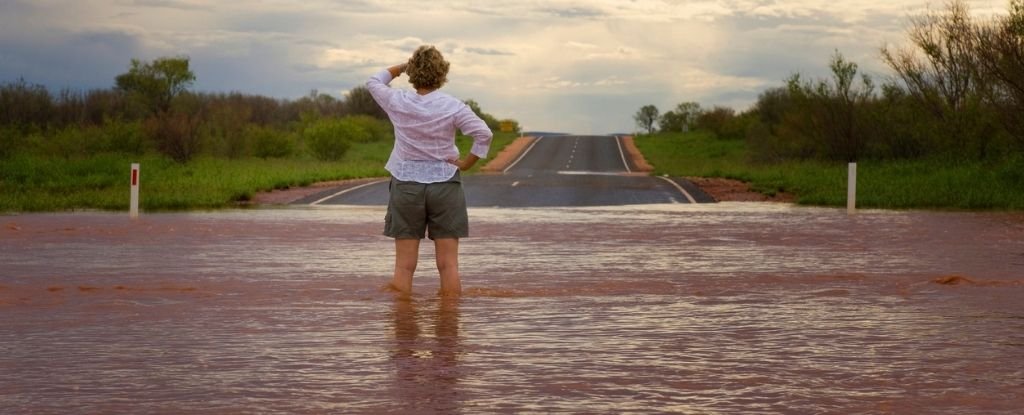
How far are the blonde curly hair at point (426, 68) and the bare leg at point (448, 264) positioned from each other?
1.20m

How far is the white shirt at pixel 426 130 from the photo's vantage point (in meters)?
10.6

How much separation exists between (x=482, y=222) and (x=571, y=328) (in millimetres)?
13820

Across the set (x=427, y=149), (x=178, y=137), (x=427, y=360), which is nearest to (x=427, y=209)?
(x=427, y=149)

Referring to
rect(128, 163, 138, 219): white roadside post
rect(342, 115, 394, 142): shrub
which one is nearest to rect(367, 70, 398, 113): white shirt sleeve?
rect(128, 163, 138, 219): white roadside post

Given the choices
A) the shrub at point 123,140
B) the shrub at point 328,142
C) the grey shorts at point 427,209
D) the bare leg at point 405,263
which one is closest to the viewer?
the grey shorts at point 427,209

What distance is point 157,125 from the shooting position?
51.3 metres

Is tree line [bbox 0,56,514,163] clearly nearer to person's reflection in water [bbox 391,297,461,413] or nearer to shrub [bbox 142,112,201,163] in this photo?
shrub [bbox 142,112,201,163]

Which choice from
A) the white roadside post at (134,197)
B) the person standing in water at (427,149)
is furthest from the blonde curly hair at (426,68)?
the white roadside post at (134,197)

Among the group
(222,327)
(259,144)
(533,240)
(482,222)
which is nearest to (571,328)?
(222,327)

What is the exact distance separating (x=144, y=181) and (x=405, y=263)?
27077mm

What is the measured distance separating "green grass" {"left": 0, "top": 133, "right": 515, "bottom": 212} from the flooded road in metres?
9.67

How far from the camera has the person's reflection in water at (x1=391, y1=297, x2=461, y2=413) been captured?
7.08m

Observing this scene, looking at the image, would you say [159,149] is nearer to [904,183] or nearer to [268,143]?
[268,143]

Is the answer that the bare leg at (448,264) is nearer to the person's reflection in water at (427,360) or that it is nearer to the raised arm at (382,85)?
the person's reflection in water at (427,360)
